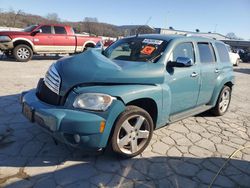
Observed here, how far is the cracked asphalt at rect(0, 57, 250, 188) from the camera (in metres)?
3.30

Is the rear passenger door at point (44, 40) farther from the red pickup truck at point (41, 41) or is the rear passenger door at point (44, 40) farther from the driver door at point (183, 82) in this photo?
the driver door at point (183, 82)

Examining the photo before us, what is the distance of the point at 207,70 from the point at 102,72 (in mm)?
2457

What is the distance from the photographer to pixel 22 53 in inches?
506

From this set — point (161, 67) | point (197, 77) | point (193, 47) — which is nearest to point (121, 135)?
point (161, 67)

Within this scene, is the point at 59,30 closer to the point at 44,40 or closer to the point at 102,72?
the point at 44,40

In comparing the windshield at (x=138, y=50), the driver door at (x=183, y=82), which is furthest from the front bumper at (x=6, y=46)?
the driver door at (x=183, y=82)

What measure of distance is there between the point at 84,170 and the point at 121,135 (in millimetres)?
678

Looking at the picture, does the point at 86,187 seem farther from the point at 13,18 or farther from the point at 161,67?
the point at 13,18

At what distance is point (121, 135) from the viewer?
3723 millimetres

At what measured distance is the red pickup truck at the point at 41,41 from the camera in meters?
12.4

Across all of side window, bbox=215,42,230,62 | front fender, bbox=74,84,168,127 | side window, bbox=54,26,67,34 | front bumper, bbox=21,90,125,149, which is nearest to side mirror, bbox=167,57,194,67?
front fender, bbox=74,84,168,127

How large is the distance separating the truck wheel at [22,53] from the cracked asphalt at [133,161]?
8130mm

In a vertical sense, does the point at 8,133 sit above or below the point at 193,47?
below

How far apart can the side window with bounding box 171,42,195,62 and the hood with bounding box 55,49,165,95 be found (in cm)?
46
